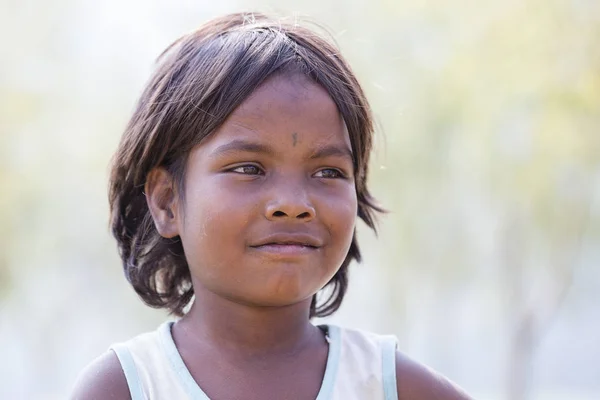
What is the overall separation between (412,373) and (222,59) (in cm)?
65

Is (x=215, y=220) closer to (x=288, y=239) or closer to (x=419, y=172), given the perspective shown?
(x=288, y=239)

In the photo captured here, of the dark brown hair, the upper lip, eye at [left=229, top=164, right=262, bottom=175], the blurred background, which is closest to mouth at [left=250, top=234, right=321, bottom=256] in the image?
the upper lip

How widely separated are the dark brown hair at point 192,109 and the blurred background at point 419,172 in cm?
240

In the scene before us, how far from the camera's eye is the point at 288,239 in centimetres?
139

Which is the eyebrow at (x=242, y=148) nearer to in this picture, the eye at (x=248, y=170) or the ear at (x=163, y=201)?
the eye at (x=248, y=170)

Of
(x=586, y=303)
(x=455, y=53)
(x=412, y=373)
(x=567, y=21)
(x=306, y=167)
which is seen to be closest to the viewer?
(x=306, y=167)

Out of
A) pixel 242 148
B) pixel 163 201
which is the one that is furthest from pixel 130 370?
pixel 242 148

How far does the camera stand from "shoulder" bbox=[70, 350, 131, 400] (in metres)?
1.41

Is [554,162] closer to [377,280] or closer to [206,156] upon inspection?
[377,280]

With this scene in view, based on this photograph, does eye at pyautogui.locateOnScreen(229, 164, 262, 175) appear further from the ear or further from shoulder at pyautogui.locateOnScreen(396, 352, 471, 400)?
shoulder at pyautogui.locateOnScreen(396, 352, 471, 400)

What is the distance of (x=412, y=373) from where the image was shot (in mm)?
1564

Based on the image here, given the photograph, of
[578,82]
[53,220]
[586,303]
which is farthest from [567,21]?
[53,220]

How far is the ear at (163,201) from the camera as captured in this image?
1565mm

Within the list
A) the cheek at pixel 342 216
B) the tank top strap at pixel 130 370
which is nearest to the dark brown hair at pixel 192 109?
the cheek at pixel 342 216
